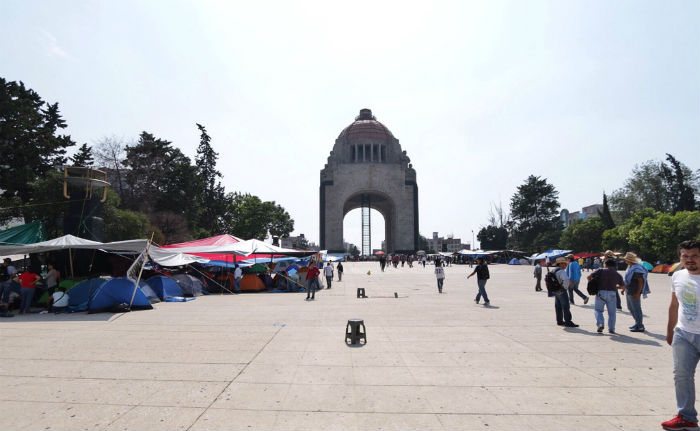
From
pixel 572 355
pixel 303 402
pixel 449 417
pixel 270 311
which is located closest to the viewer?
pixel 449 417

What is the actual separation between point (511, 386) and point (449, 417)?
4.57ft

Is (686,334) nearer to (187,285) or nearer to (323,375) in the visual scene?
(323,375)

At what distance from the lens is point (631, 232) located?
44.6 metres

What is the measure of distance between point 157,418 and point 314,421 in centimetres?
155

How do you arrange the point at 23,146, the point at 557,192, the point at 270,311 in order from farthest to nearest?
the point at 557,192 < the point at 23,146 < the point at 270,311

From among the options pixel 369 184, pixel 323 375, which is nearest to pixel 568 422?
pixel 323 375

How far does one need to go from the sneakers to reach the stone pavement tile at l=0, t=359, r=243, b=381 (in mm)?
4720

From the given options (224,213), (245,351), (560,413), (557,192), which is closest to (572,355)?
(560,413)

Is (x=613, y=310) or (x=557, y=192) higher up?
(x=557, y=192)

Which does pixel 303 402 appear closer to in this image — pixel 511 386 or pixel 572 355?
pixel 511 386

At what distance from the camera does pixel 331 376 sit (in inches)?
220

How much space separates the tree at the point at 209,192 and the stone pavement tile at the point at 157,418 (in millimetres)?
51876

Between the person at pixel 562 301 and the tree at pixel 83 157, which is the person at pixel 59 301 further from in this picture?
the tree at pixel 83 157

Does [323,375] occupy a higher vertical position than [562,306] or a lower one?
lower
